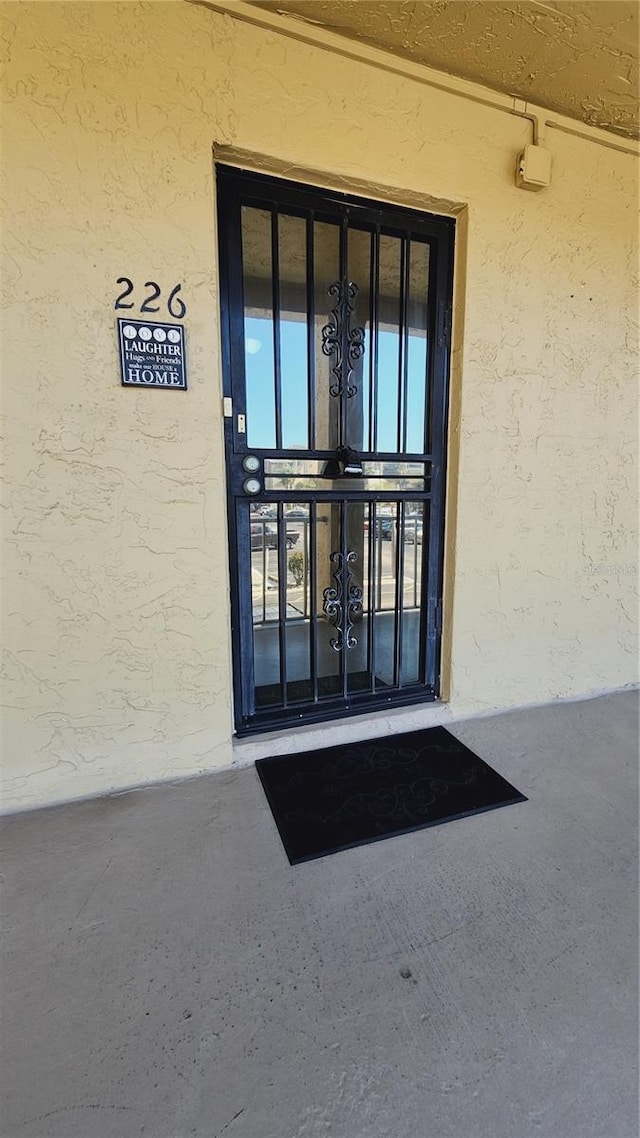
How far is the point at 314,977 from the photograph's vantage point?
1100 millimetres

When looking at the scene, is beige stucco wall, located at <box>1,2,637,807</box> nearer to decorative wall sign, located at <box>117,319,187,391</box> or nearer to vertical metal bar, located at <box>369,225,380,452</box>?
decorative wall sign, located at <box>117,319,187,391</box>

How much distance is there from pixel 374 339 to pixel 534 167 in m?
0.98

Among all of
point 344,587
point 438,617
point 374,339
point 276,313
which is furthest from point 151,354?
point 438,617

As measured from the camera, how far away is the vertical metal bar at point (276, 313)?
6.05 feet

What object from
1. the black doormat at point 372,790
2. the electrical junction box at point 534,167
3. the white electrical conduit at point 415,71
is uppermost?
the white electrical conduit at point 415,71

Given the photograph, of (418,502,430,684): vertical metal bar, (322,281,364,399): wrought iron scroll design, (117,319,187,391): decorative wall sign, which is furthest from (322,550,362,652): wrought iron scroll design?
(117,319,187,391): decorative wall sign

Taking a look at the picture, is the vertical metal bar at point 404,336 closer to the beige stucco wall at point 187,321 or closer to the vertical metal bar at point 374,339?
the vertical metal bar at point 374,339

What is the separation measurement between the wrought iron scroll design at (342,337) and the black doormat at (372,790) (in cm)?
158

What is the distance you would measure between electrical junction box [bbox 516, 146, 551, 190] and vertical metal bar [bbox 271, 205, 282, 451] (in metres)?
1.09

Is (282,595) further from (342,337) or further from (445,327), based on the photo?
(445,327)

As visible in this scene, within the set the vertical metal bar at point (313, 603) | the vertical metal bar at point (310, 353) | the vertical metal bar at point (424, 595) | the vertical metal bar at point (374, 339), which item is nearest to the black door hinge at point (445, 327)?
the vertical metal bar at point (374, 339)

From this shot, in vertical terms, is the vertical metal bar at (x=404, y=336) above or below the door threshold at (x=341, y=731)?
above

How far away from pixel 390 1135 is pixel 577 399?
267 cm

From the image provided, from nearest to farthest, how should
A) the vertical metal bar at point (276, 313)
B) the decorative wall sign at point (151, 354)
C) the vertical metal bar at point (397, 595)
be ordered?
the decorative wall sign at point (151, 354) → the vertical metal bar at point (276, 313) → the vertical metal bar at point (397, 595)
